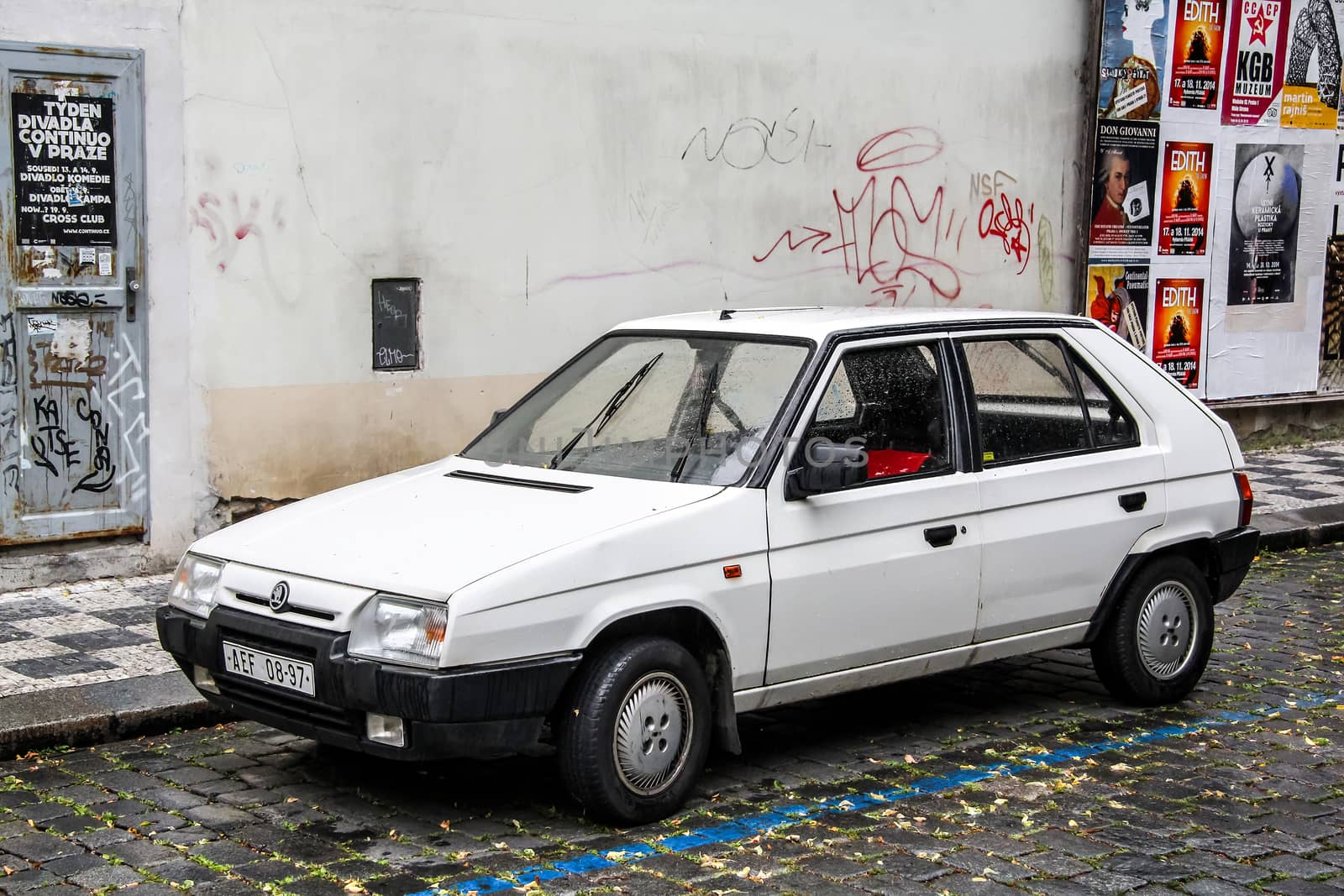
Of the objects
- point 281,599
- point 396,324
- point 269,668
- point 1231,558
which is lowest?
point 269,668

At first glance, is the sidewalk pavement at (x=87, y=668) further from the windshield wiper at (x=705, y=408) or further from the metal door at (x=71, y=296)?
the windshield wiper at (x=705, y=408)

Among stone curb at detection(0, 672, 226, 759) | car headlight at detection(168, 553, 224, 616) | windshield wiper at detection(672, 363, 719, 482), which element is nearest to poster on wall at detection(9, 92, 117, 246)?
stone curb at detection(0, 672, 226, 759)

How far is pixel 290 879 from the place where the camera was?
4.82 metres

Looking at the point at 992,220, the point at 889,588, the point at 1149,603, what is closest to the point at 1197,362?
the point at 992,220

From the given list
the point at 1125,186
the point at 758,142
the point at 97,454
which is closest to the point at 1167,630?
the point at 758,142

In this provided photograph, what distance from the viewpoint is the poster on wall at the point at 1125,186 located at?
43.5ft

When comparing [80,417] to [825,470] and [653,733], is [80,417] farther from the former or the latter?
[825,470]

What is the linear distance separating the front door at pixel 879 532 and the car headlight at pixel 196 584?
191 centimetres

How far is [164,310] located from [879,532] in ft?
15.6

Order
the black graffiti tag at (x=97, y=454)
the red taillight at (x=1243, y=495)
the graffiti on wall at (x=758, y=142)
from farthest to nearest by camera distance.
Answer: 1. the graffiti on wall at (x=758, y=142)
2. the black graffiti tag at (x=97, y=454)
3. the red taillight at (x=1243, y=495)

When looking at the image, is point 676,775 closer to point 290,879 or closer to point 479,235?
point 290,879

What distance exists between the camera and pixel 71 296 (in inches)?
338

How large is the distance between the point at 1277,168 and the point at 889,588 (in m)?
9.94

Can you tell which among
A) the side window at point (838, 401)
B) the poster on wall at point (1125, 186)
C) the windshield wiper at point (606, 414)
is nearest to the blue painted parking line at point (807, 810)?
the side window at point (838, 401)
